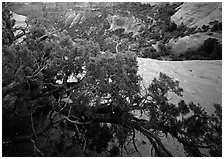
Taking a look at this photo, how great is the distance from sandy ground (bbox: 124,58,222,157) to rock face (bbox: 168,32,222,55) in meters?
3.63

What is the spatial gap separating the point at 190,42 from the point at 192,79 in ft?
25.1

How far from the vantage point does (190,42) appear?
17875 millimetres

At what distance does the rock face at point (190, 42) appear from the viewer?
681 inches

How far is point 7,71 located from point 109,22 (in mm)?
30216

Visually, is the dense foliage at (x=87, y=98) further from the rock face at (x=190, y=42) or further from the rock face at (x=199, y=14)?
the rock face at (x=199, y=14)

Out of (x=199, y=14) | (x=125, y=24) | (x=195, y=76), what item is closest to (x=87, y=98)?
(x=195, y=76)

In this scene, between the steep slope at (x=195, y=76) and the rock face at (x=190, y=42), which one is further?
the rock face at (x=190, y=42)

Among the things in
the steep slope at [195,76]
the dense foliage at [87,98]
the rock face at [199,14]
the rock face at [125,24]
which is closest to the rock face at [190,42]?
the rock face at [199,14]

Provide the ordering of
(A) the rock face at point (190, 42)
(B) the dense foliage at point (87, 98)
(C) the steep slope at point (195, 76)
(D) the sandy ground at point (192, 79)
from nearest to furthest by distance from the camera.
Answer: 1. (B) the dense foliage at point (87, 98)
2. (D) the sandy ground at point (192, 79)
3. (C) the steep slope at point (195, 76)
4. (A) the rock face at point (190, 42)

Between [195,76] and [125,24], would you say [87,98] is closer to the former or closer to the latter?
[195,76]

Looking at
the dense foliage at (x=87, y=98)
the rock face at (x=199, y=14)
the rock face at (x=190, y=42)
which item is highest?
the rock face at (x=199, y=14)

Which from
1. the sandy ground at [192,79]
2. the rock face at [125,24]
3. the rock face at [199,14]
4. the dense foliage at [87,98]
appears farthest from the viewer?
the rock face at [125,24]

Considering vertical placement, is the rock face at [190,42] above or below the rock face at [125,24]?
below

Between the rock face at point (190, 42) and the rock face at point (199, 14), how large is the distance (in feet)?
8.15
